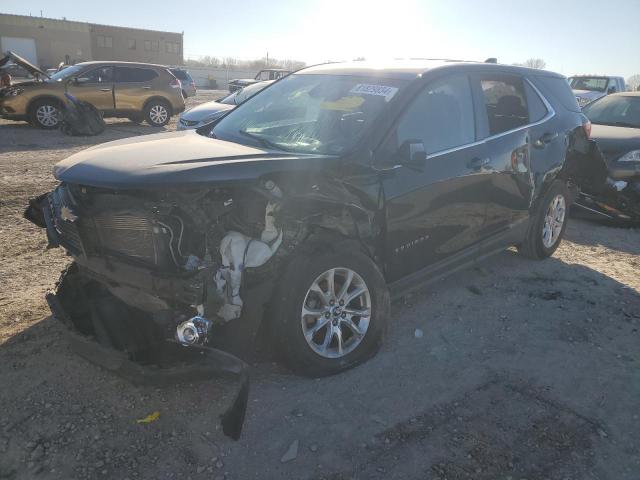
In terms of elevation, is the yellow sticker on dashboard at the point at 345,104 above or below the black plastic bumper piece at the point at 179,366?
above

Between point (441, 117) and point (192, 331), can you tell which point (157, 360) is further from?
point (441, 117)

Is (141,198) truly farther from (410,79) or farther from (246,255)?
(410,79)

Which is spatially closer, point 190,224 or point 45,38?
point 190,224

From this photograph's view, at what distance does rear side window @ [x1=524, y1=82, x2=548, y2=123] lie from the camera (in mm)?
4930

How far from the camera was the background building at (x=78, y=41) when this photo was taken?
52.4 m

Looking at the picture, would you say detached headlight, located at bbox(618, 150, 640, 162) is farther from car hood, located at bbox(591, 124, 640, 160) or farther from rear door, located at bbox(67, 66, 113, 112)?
rear door, located at bbox(67, 66, 113, 112)

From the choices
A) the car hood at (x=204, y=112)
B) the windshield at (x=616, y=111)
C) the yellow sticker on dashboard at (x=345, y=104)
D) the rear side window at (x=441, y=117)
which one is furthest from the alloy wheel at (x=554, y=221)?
the car hood at (x=204, y=112)

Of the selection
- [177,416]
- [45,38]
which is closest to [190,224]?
[177,416]

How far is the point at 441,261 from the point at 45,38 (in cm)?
6215

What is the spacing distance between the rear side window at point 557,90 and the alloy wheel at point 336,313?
3.23m

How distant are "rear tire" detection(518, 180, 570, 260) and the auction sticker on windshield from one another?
2.33 m

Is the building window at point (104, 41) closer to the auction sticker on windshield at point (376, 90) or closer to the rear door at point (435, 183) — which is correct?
the auction sticker on windshield at point (376, 90)

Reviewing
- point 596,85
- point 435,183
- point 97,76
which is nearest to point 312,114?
point 435,183

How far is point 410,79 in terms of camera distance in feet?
12.2
